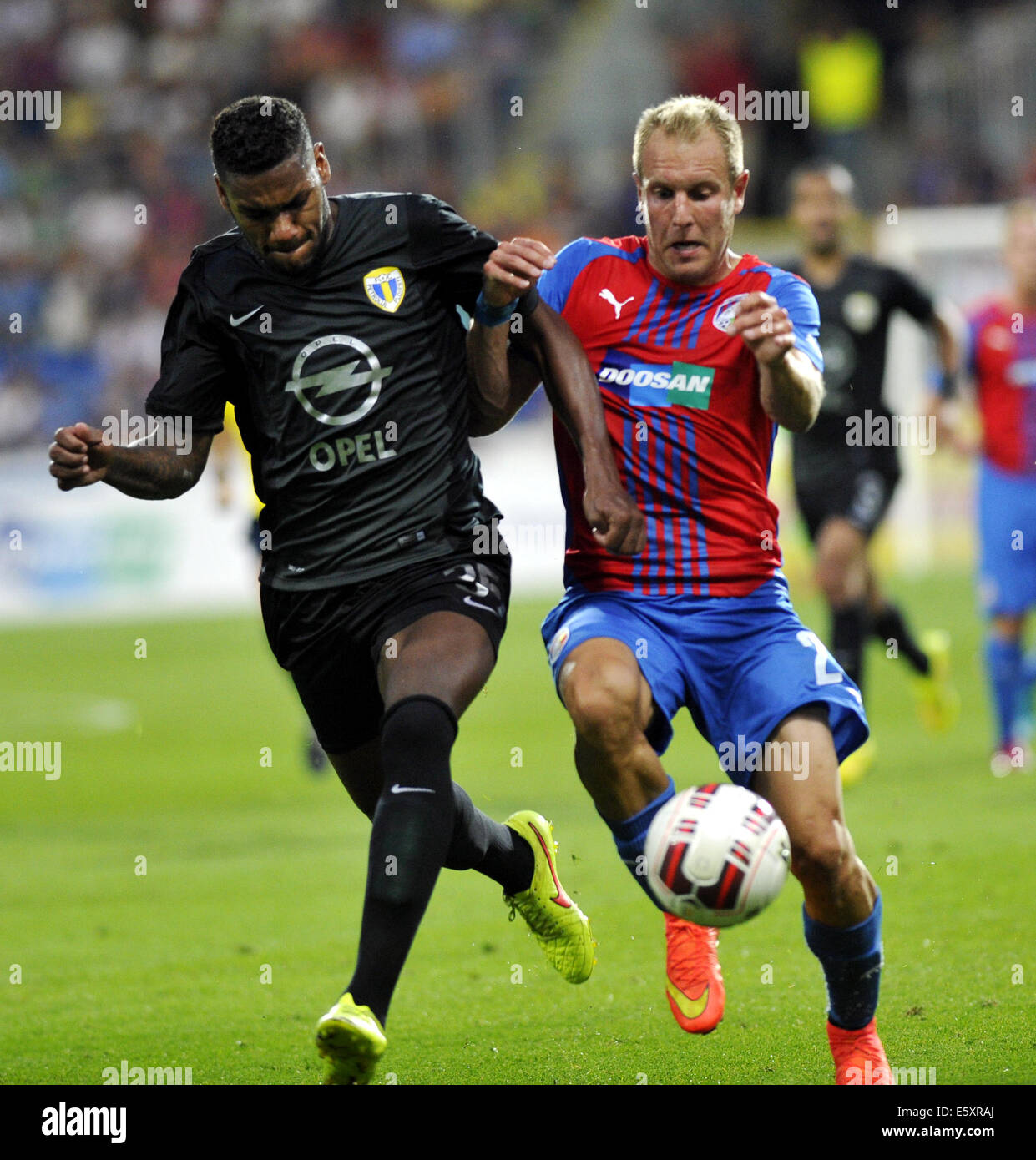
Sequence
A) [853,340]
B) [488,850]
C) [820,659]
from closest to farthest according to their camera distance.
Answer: [820,659]
[488,850]
[853,340]

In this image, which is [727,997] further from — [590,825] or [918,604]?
[918,604]

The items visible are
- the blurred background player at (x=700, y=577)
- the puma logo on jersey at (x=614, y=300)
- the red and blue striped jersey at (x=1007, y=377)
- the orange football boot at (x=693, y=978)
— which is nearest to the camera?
the blurred background player at (x=700, y=577)

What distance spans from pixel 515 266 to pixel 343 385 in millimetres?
562

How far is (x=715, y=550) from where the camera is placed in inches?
189

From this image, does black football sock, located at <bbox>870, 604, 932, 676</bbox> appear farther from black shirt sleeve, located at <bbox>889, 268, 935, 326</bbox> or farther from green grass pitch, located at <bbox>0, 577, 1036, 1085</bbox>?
black shirt sleeve, located at <bbox>889, 268, 935, 326</bbox>

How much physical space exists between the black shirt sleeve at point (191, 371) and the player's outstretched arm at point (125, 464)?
0.30ft

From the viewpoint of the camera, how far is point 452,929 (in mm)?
6797

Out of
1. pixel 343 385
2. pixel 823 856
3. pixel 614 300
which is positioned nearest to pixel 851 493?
pixel 614 300

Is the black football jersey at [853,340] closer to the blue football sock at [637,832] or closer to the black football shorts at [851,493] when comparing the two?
the black football shorts at [851,493]

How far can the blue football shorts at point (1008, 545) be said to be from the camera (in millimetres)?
9914

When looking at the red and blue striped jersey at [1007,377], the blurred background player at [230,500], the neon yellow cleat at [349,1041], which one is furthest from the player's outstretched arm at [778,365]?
the red and blue striped jersey at [1007,377]

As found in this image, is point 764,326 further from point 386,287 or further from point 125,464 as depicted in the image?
point 125,464

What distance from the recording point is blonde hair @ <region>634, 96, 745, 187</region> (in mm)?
4723

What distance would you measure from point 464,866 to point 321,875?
2.88 metres
